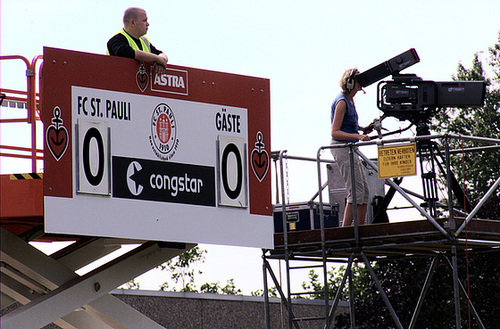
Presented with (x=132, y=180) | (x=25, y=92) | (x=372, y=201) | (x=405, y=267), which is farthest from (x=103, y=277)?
(x=405, y=267)

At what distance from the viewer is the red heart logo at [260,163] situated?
9211 mm

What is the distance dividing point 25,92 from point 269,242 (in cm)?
263

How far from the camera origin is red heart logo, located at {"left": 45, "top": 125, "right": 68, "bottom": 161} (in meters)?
7.78

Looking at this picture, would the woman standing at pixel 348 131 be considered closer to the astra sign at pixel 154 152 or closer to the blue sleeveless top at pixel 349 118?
the blue sleeveless top at pixel 349 118

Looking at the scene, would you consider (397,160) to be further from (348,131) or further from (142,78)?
(142,78)

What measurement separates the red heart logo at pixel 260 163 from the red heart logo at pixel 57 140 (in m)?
1.99

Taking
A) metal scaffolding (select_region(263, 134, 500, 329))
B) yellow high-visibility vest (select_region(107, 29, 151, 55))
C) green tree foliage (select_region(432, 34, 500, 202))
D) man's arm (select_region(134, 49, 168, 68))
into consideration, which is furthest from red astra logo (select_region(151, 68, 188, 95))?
green tree foliage (select_region(432, 34, 500, 202))

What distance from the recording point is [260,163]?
364 inches

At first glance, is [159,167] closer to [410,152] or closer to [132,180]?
[132,180]

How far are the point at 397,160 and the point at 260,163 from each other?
1.86 meters

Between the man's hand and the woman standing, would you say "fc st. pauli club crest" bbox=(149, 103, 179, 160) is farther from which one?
the woman standing

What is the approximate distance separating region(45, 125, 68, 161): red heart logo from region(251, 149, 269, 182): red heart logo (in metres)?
1.99

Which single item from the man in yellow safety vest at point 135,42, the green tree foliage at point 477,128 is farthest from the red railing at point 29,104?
the green tree foliage at point 477,128

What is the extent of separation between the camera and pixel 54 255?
9930 millimetres
